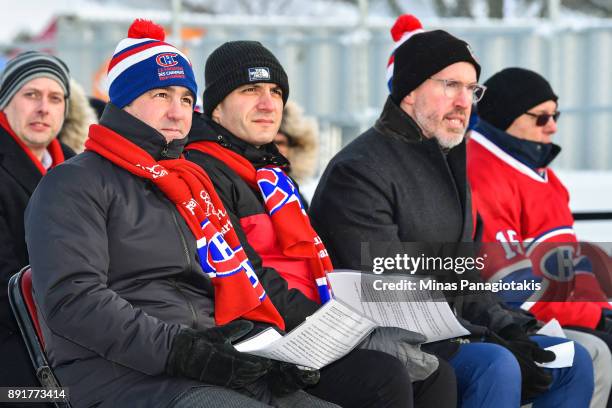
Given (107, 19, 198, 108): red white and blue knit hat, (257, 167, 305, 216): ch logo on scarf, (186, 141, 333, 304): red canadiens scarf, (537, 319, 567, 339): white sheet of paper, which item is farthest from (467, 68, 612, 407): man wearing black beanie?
(107, 19, 198, 108): red white and blue knit hat

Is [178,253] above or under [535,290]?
above

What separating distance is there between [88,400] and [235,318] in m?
0.48

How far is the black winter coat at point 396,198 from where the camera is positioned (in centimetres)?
358

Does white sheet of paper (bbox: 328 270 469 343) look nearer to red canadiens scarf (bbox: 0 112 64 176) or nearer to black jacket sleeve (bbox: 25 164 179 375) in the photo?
black jacket sleeve (bbox: 25 164 179 375)

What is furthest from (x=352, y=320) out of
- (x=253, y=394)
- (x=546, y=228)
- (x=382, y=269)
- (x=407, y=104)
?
(x=546, y=228)

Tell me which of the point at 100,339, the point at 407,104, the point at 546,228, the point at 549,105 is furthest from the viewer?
the point at 549,105

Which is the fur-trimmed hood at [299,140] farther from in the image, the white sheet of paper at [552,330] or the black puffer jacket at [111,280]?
the black puffer jacket at [111,280]

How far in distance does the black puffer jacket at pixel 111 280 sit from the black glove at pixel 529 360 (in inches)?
48.1

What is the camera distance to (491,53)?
9117 mm

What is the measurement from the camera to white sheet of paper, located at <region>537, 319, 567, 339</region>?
152 inches

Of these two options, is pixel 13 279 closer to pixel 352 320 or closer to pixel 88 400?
pixel 88 400

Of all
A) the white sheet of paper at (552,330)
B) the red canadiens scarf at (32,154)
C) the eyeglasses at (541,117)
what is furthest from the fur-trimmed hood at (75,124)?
the white sheet of paper at (552,330)

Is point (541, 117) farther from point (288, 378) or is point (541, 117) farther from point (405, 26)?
point (288, 378)

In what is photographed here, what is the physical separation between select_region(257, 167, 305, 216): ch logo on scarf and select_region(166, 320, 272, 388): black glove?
77 cm
